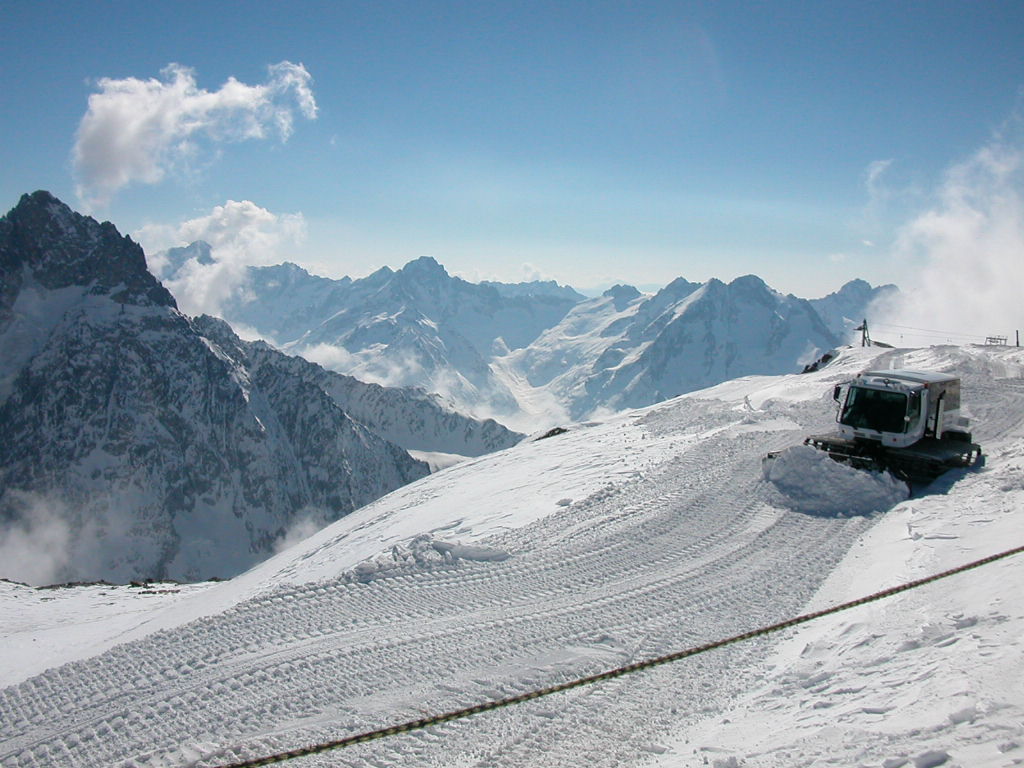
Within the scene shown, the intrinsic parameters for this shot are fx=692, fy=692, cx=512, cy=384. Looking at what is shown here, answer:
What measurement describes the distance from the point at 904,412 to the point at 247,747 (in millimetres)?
14860

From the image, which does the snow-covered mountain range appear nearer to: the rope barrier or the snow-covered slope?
the snow-covered slope

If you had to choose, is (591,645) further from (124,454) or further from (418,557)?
(124,454)

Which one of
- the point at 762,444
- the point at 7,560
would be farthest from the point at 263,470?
the point at 762,444

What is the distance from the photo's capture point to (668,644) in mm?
8430

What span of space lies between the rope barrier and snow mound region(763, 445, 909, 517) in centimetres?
381

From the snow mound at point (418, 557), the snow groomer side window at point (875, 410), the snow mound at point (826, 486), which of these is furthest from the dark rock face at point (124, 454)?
the snow mound at point (826, 486)

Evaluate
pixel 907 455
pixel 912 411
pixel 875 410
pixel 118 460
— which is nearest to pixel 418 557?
pixel 907 455

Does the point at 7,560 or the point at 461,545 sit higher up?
the point at 461,545

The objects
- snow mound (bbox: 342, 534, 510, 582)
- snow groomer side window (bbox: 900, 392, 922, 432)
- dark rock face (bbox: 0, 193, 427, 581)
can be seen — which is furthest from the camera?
dark rock face (bbox: 0, 193, 427, 581)

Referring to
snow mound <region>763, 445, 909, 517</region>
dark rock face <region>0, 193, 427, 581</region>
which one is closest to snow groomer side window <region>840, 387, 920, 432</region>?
snow mound <region>763, 445, 909, 517</region>

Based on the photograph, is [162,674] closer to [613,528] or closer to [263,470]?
[613,528]

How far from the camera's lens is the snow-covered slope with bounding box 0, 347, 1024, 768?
624cm

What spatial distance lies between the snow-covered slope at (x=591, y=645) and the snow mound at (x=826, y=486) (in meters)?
0.10

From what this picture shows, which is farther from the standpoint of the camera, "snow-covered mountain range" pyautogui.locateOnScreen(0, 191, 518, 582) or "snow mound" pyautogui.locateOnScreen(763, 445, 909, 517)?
"snow-covered mountain range" pyautogui.locateOnScreen(0, 191, 518, 582)
